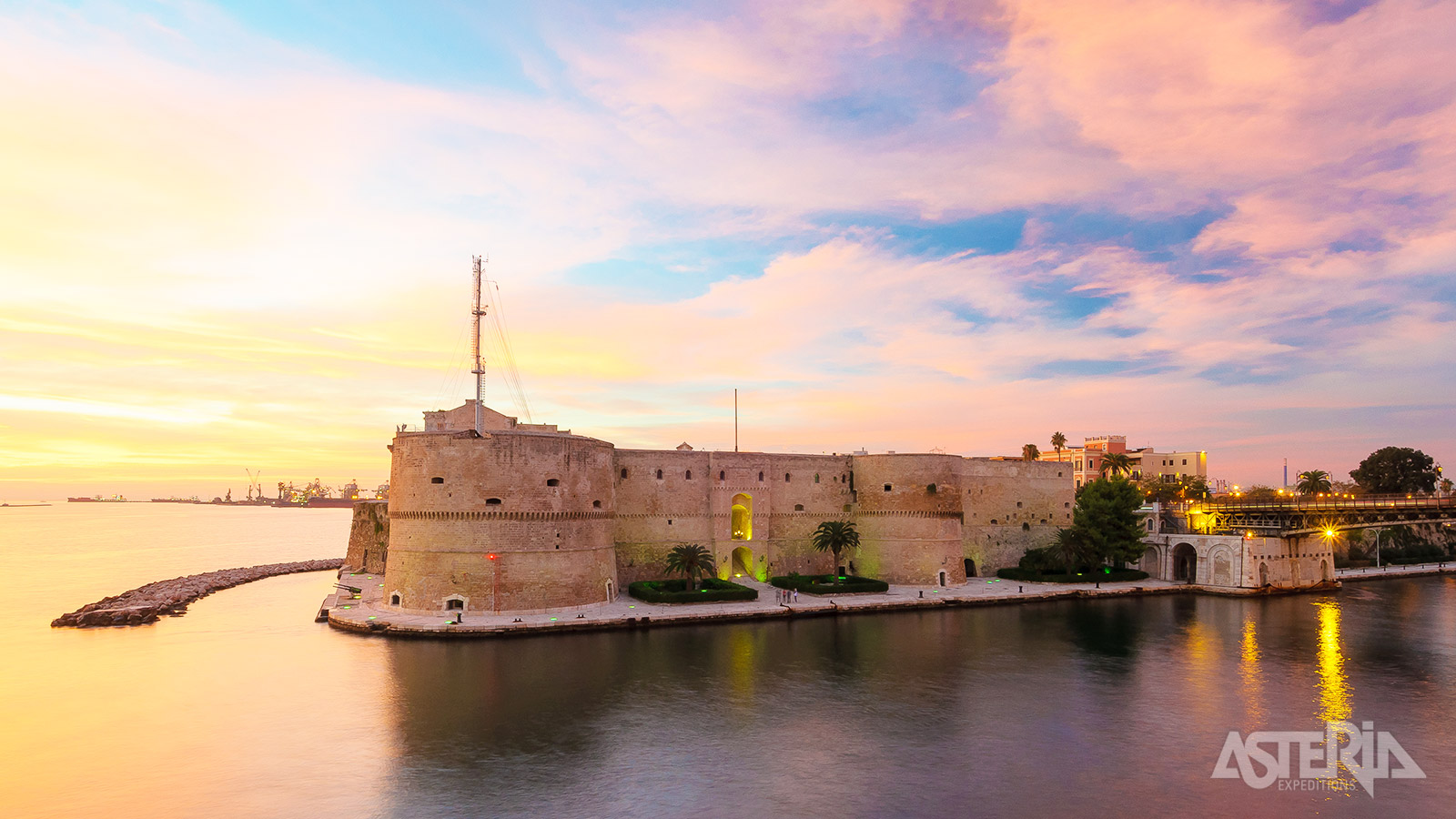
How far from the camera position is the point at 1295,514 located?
63.3 metres

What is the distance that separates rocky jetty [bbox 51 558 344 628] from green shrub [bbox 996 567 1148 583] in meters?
57.2

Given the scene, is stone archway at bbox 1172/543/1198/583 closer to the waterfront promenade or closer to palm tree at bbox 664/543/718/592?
the waterfront promenade

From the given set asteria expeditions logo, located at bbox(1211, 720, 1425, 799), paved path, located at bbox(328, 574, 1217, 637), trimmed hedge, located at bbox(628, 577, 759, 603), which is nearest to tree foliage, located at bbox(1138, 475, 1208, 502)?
paved path, located at bbox(328, 574, 1217, 637)

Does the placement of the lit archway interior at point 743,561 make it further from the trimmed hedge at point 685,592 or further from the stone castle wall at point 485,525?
the stone castle wall at point 485,525

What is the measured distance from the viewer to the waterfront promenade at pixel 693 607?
1547 inches

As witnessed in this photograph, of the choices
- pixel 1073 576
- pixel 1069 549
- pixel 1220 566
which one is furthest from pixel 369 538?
pixel 1220 566

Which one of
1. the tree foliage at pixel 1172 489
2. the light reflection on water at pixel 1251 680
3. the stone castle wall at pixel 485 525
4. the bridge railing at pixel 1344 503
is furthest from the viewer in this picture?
the tree foliage at pixel 1172 489

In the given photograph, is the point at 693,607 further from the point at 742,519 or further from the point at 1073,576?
the point at 1073,576

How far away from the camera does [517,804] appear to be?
19984 mm

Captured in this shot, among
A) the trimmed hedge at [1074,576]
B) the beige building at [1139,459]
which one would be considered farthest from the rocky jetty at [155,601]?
the beige building at [1139,459]

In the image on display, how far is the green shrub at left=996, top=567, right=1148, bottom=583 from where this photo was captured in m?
57.9

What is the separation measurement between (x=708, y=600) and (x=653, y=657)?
11894mm

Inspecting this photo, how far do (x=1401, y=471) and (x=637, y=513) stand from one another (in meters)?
112

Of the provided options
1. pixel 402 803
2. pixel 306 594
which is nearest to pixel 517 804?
pixel 402 803
